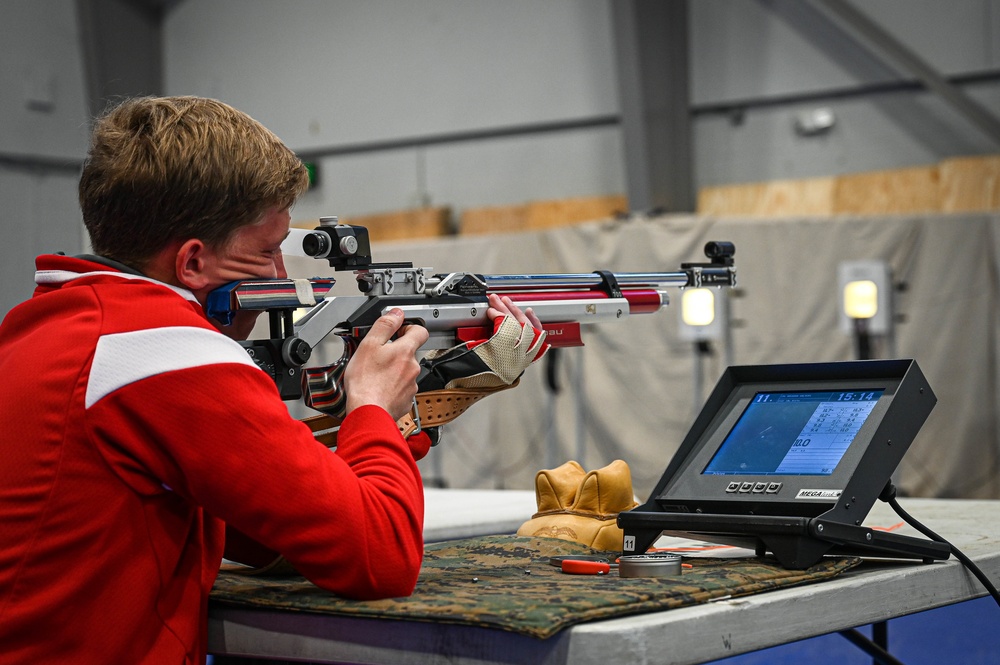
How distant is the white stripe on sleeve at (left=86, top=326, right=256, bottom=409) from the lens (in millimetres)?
1129

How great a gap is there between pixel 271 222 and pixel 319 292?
249 mm

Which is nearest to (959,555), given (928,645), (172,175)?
(172,175)

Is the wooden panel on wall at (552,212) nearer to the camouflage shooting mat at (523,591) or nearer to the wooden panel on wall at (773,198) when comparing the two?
the wooden panel on wall at (773,198)

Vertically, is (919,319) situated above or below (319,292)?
below

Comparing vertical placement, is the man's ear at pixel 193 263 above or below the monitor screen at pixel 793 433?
above

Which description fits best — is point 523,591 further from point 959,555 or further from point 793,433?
point 959,555

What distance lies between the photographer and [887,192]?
661 centimetres

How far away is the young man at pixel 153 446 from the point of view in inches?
44.4

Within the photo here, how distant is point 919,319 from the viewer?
616cm

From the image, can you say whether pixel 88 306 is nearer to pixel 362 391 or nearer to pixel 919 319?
pixel 362 391

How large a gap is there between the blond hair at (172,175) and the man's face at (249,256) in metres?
0.02

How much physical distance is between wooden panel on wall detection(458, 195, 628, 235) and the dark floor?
4.12 metres

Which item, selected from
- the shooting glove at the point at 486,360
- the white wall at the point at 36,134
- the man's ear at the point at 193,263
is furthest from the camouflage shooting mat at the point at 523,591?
the white wall at the point at 36,134

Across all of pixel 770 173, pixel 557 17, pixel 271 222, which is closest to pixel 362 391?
pixel 271 222
